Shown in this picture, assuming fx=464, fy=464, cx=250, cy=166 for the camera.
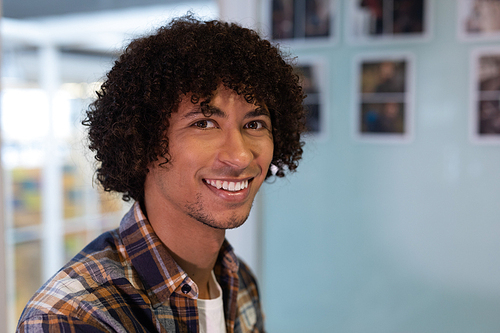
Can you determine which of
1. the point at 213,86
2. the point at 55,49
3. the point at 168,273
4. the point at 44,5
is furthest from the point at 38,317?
the point at 55,49

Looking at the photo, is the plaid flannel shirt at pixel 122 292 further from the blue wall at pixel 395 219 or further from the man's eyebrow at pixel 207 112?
the blue wall at pixel 395 219

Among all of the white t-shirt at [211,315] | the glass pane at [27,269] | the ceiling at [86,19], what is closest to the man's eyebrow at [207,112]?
the white t-shirt at [211,315]

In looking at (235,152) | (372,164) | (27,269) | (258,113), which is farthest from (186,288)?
(27,269)

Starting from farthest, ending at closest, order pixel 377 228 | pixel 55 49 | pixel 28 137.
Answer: pixel 55 49, pixel 28 137, pixel 377 228

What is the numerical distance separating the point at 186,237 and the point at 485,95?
1.56m

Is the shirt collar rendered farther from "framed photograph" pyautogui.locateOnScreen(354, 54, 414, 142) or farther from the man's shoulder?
"framed photograph" pyautogui.locateOnScreen(354, 54, 414, 142)

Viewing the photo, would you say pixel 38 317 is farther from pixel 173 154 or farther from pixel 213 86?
pixel 213 86

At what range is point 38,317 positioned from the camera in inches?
35.6

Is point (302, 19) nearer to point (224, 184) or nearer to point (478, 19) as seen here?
point (478, 19)

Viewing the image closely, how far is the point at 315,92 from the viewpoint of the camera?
2.36 m

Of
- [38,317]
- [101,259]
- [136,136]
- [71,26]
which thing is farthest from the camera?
[71,26]

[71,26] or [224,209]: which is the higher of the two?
[71,26]

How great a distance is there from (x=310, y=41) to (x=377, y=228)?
3.27ft

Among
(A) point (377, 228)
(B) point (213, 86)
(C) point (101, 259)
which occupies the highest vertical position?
(B) point (213, 86)
